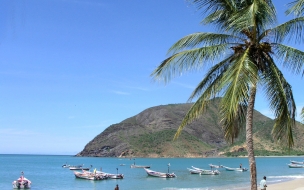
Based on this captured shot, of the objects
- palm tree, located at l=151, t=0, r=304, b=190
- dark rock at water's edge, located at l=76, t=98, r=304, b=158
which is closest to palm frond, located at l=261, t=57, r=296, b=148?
palm tree, located at l=151, t=0, r=304, b=190

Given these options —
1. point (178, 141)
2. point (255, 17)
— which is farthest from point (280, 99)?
point (178, 141)

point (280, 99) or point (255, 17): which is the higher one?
point (255, 17)

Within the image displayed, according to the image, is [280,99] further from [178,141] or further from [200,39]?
[178,141]

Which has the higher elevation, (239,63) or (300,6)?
(300,6)

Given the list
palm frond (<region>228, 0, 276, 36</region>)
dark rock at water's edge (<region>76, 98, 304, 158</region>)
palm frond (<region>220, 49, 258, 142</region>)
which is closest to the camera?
palm frond (<region>220, 49, 258, 142</region>)

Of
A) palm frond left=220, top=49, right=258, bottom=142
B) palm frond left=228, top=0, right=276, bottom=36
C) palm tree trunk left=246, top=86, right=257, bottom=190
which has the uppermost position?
palm frond left=228, top=0, right=276, bottom=36

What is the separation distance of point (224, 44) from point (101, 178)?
4688 cm

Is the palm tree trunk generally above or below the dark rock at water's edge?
below

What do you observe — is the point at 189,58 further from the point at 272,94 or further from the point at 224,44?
the point at 272,94

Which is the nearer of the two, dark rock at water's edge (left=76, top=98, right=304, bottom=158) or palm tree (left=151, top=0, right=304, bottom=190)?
palm tree (left=151, top=0, right=304, bottom=190)

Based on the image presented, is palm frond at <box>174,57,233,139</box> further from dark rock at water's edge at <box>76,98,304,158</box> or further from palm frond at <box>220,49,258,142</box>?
dark rock at water's edge at <box>76,98,304,158</box>

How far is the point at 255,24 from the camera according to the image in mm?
9031

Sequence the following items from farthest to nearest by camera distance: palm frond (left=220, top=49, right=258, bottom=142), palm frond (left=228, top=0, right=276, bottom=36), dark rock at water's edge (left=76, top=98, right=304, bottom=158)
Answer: dark rock at water's edge (left=76, top=98, right=304, bottom=158)
palm frond (left=228, top=0, right=276, bottom=36)
palm frond (left=220, top=49, right=258, bottom=142)

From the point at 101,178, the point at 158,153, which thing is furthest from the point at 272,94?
the point at 158,153
